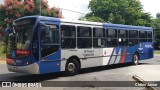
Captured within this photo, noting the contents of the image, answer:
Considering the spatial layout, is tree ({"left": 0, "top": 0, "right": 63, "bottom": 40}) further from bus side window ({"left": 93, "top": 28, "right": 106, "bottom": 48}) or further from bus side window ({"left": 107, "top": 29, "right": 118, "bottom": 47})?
bus side window ({"left": 93, "top": 28, "right": 106, "bottom": 48})

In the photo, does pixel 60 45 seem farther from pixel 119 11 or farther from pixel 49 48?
pixel 119 11

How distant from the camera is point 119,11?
62.5 meters

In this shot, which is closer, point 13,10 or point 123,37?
point 123,37

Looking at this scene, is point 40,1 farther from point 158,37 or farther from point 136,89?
point 158,37

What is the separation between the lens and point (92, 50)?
16.4 m

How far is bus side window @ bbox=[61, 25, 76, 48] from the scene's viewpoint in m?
14.4

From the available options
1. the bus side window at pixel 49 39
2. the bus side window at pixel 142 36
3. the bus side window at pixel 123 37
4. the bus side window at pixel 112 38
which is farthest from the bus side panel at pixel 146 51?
the bus side window at pixel 49 39

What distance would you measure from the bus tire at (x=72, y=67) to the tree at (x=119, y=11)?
144ft

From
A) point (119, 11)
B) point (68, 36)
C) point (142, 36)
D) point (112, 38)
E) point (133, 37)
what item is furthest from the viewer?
point (119, 11)

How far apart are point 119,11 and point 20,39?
50.8 m

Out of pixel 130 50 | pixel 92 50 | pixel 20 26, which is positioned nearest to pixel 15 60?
pixel 20 26

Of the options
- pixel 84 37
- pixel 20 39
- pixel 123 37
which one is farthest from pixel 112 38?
pixel 20 39

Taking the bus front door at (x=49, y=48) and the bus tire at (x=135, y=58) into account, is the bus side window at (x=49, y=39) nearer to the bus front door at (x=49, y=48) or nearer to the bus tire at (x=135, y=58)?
the bus front door at (x=49, y=48)

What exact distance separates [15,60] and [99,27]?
5.71 meters
